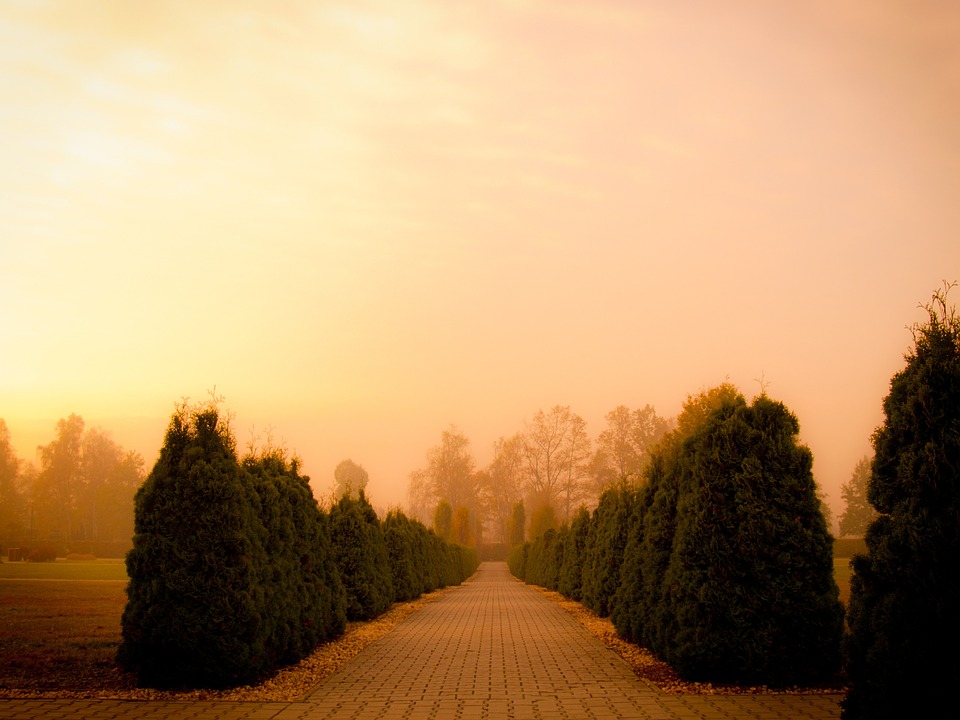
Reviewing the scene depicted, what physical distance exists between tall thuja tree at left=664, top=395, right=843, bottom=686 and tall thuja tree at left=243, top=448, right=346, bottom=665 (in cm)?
484

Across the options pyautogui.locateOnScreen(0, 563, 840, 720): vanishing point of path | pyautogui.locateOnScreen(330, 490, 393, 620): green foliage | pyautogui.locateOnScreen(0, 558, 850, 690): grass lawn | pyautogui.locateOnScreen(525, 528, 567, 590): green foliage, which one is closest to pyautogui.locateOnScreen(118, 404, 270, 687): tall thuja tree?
pyautogui.locateOnScreen(0, 563, 840, 720): vanishing point of path

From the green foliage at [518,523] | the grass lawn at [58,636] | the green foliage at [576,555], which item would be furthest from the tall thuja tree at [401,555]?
the green foliage at [518,523]

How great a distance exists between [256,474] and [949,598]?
8.34m

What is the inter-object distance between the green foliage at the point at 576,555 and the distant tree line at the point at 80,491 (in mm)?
40612

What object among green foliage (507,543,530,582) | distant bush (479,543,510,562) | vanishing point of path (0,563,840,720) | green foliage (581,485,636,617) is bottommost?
distant bush (479,543,510,562)

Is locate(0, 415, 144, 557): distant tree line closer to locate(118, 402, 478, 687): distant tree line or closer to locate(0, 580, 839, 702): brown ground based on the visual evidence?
locate(0, 580, 839, 702): brown ground

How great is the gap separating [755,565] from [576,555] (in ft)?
44.9

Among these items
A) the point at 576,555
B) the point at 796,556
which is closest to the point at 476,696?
the point at 796,556

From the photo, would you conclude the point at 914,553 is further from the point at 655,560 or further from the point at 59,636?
the point at 59,636

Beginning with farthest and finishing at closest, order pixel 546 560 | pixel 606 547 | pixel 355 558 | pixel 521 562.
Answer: pixel 521 562 → pixel 546 560 → pixel 355 558 → pixel 606 547

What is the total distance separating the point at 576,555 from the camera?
21.2 metres

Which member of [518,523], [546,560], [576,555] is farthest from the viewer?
[518,523]

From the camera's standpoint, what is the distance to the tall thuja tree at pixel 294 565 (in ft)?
29.8

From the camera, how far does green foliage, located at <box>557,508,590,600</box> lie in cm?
2048
